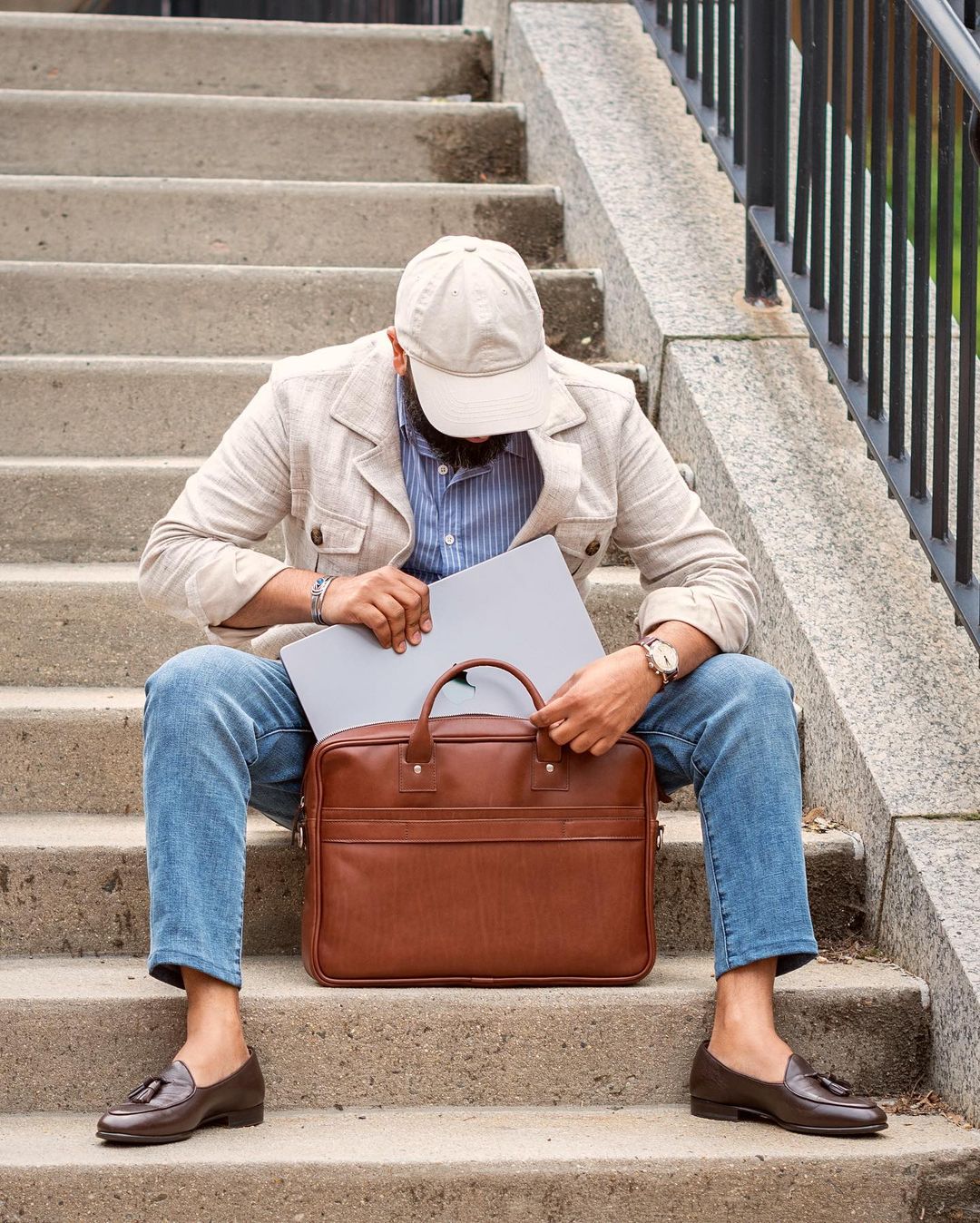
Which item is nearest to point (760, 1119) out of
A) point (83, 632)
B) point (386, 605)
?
point (386, 605)

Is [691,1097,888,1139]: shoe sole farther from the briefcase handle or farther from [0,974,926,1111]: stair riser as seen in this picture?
the briefcase handle

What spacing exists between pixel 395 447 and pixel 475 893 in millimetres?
706

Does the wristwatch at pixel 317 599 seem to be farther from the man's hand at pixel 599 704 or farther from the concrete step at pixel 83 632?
the concrete step at pixel 83 632

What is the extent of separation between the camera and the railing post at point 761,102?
3.24 meters

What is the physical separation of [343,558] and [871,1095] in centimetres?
115

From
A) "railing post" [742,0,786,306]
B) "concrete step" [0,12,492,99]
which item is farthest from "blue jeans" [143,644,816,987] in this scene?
"concrete step" [0,12,492,99]

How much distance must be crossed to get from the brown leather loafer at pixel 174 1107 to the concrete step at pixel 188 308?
78.8 inches

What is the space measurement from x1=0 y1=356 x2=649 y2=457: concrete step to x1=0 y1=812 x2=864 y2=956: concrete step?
1.09 meters

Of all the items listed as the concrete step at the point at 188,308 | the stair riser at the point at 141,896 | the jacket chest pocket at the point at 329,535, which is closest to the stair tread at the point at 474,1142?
the stair riser at the point at 141,896

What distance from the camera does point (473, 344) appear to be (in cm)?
212

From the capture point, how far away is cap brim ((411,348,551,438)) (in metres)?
2.14

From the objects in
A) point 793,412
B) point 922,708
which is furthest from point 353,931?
point 793,412

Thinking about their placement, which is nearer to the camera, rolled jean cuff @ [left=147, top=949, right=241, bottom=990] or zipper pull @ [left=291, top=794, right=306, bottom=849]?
rolled jean cuff @ [left=147, top=949, right=241, bottom=990]

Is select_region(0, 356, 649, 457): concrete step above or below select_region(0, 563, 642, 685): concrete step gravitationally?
above
